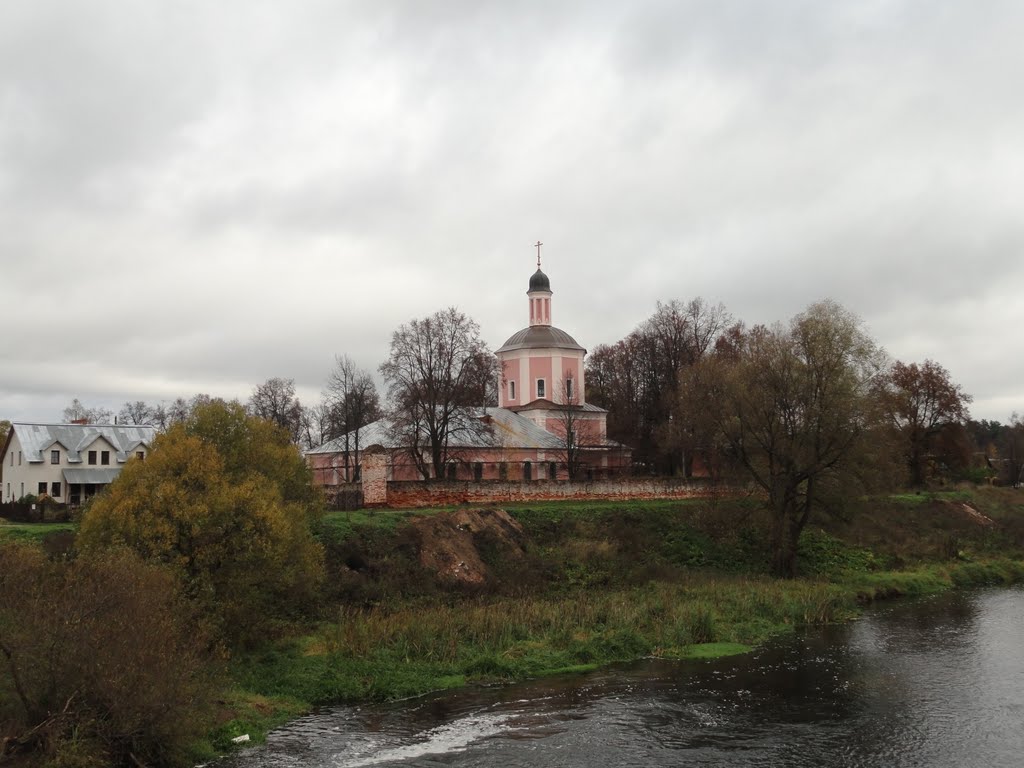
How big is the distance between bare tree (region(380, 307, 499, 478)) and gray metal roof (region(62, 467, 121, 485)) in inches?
622

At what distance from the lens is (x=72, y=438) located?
161ft

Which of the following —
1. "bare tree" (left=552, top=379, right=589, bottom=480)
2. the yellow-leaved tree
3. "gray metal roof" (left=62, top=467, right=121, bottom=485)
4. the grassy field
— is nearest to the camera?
the yellow-leaved tree

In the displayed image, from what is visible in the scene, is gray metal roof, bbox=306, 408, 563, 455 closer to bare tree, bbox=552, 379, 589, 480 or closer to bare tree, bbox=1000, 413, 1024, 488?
bare tree, bbox=552, 379, 589, 480

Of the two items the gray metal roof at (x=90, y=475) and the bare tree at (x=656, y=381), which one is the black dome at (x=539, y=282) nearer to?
the bare tree at (x=656, y=381)

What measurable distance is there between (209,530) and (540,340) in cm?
4171

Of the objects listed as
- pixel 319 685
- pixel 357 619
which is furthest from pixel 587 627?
pixel 319 685

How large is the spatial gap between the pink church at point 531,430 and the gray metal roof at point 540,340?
63mm

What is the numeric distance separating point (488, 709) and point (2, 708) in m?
7.83

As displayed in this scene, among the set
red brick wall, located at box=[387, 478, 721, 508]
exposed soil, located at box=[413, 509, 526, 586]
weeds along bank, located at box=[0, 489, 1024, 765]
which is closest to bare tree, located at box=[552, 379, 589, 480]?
red brick wall, located at box=[387, 478, 721, 508]

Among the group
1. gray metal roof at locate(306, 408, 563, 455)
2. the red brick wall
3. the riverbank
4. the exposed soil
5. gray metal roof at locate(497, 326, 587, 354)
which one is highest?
gray metal roof at locate(497, 326, 587, 354)

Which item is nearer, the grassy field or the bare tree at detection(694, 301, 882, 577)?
the grassy field

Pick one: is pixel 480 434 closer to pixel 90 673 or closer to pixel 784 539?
pixel 784 539

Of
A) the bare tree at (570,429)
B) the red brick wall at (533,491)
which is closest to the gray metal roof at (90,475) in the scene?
the red brick wall at (533,491)

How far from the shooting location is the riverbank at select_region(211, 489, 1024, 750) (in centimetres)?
1906
